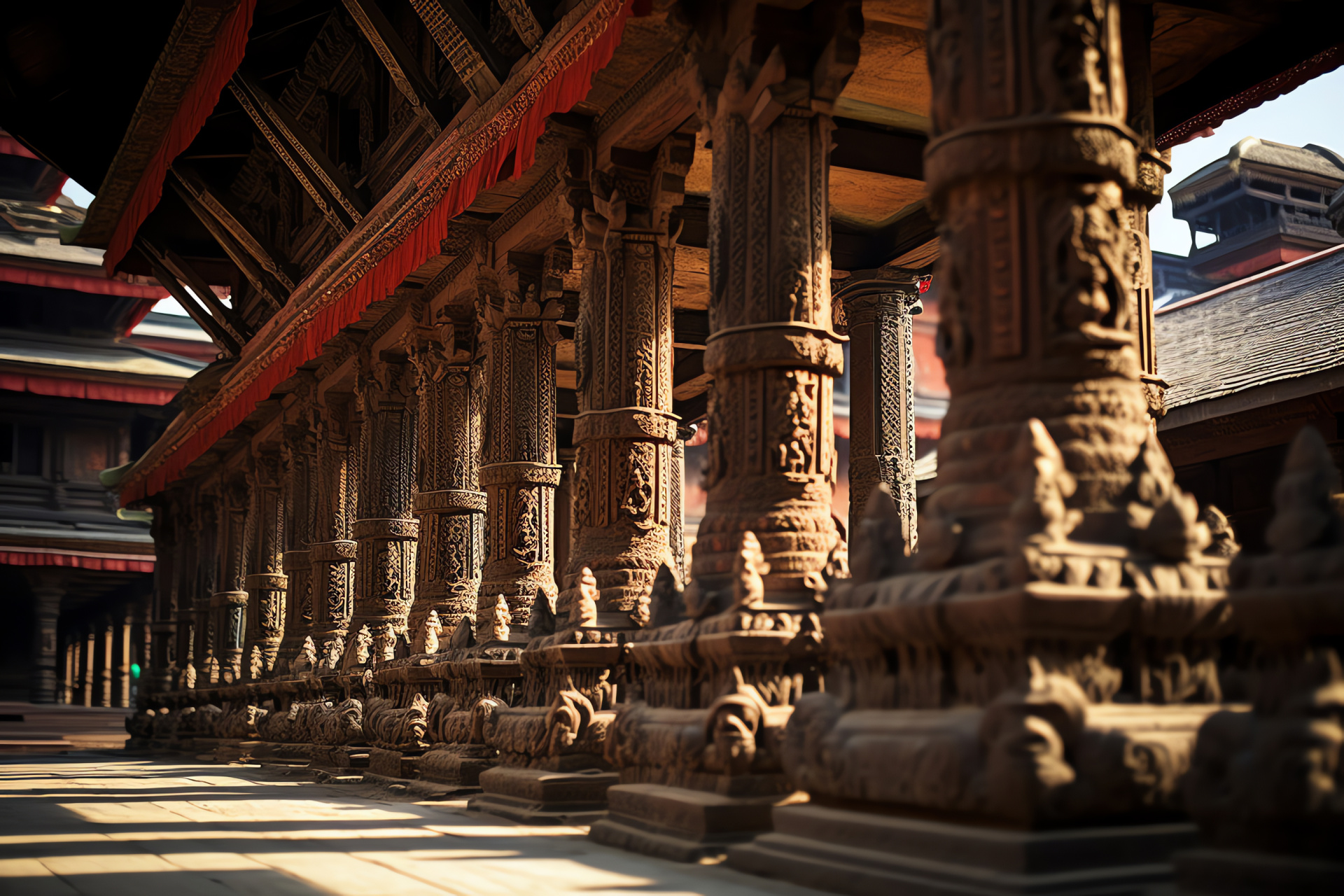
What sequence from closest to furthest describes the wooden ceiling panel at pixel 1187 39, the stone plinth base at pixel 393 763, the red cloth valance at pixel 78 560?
the wooden ceiling panel at pixel 1187 39
the stone plinth base at pixel 393 763
the red cloth valance at pixel 78 560

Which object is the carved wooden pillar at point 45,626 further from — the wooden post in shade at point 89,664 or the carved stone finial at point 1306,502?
the carved stone finial at point 1306,502

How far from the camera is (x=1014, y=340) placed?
392 cm

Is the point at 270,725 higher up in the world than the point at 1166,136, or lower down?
lower down

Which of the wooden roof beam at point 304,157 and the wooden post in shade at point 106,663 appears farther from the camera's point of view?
the wooden post in shade at point 106,663

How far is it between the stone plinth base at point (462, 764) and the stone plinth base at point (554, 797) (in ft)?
4.63

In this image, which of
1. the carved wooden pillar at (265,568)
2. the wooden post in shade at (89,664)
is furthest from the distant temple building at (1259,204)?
the wooden post in shade at (89,664)

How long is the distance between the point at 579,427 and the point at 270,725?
8.51m

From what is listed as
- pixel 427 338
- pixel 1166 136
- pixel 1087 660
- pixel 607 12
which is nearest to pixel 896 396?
pixel 1166 136

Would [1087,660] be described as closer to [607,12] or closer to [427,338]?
[607,12]

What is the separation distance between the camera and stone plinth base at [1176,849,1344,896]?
9.02 feet

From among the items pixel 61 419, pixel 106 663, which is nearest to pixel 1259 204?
pixel 61 419

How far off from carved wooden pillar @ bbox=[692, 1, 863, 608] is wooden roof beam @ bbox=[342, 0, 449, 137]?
4849 millimetres

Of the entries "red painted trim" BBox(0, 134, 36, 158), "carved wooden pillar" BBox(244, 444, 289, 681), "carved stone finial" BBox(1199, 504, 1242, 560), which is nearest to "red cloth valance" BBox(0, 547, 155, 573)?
"carved wooden pillar" BBox(244, 444, 289, 681)

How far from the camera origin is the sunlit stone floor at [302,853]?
13.6 feet
